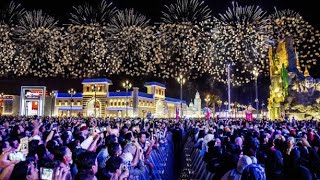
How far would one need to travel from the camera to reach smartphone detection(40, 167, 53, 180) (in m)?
4.64

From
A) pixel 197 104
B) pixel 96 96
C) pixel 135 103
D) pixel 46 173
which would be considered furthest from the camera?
pixel 197 104

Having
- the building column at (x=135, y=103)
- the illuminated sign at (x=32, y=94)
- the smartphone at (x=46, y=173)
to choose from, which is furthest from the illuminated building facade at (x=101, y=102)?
the smartphone at (x=46, y=173)

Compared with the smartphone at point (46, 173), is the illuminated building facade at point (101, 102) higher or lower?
higher

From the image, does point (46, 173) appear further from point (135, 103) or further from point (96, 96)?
point (96, 96)

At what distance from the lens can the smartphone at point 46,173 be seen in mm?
4640

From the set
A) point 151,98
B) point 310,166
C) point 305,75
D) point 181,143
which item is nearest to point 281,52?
point 305,75

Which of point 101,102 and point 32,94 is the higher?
point 32,94

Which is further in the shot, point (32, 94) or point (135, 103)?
point (135, 103)

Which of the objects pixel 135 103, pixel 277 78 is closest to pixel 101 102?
pixel 135 103

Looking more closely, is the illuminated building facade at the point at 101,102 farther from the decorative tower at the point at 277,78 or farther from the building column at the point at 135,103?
the decorative tower at the point at 277,78

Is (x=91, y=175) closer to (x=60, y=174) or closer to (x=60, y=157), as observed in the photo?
(x=60, y=174)

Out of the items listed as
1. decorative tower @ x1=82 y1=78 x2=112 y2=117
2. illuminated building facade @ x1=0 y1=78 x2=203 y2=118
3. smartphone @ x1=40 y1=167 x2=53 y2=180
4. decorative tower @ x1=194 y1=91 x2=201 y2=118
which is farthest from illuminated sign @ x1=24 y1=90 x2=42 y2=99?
smartphone @ x1=40 y1=167 x2=53 y2=180

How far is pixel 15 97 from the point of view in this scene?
292 feet

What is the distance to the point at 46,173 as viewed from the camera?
469 cm
